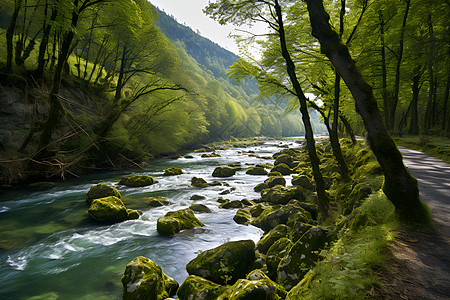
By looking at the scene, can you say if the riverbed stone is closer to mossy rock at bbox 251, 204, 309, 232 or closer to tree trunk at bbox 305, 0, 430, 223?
mossy rock at bbox 251, 204, 309, 232

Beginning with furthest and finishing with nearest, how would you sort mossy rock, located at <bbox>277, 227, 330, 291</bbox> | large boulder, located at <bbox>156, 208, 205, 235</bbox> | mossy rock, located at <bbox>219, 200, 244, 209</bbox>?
mossy rock, located at <bbox>219, 200, 244, 209</bbox> → large boulder, located at <bbox>156, 208, 205, 235</bbox> → mossy rock, located at <bbox>277, 227, 330, 291</bbox>

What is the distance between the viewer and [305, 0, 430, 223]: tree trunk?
11.6ft

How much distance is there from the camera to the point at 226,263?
4891mm

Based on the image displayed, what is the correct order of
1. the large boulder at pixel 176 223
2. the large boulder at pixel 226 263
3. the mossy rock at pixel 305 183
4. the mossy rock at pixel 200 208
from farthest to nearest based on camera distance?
the mossy rock at pixel 305 183, the mossy rock at pixel 200 208, the large boulder at pixel 176 223, the large boulder at pixel 226 263

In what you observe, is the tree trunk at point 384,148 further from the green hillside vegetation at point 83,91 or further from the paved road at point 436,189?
the green hillside vegetation at point 83,91

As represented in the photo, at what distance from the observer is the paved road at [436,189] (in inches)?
143

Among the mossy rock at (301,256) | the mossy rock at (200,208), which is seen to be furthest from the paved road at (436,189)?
the mossy rock at (200,208)

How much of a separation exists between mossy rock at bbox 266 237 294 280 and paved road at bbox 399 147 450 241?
258cm

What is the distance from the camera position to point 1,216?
9.06 meters

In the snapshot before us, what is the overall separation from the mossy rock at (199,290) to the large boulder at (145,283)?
473 millimetres

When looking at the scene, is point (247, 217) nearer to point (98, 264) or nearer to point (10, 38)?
point (98, 264)

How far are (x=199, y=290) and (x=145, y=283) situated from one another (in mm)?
1071

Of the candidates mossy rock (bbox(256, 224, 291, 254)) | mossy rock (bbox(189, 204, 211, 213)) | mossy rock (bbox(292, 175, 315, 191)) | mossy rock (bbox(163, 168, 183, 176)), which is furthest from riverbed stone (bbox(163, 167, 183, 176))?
mossy rock (bbox(256, 224, 291, 254))

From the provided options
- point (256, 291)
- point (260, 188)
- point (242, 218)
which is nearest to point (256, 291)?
point (256, 291)
